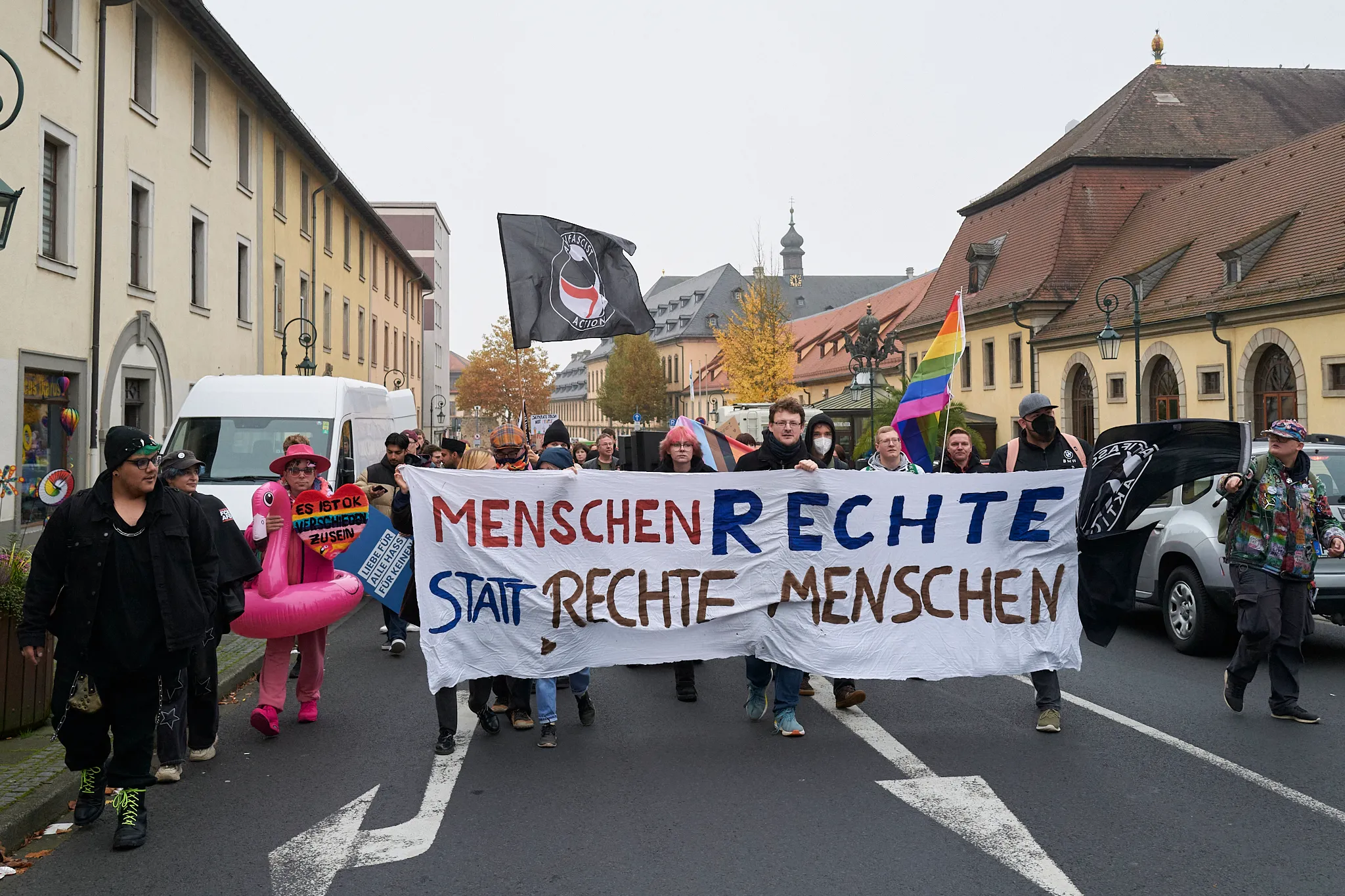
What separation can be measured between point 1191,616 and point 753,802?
225 inches

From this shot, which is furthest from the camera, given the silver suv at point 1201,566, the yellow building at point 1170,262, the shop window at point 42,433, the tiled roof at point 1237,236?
the yellow building at point 1170,262

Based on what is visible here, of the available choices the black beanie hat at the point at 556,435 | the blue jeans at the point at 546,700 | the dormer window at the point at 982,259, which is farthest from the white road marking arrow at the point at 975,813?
the dormer window at the point at 982,259

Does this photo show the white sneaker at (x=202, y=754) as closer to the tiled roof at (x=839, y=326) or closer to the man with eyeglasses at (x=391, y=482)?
the man with eyeglasses at (x=391, y=482)

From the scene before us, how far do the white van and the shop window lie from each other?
3103 mm

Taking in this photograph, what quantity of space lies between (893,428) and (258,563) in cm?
502

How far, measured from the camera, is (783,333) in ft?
216

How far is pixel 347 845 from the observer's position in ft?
17.1

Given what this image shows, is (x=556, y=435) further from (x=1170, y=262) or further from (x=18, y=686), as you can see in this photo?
(x=1170, y=262)

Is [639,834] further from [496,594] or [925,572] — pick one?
[925,572]

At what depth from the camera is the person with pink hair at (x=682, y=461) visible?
7980 millimetres

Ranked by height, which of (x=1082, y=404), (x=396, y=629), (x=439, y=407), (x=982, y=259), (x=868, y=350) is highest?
(x=982, y=259)

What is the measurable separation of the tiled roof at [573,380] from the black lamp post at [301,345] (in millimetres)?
116393

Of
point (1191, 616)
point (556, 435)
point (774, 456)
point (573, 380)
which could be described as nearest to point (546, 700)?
point (774, 456)

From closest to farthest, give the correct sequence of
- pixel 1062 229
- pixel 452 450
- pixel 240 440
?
pixel 452 450
pixel 240 440
pixel 1062 229
